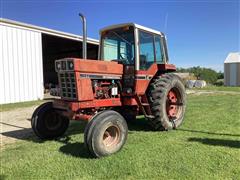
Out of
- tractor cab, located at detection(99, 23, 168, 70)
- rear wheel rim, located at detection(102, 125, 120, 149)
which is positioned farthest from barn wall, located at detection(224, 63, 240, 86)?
rear wheel rim, located at detection(102, 125, 120, 149)

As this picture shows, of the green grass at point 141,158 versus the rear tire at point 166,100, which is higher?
the rear tire at point 166,100

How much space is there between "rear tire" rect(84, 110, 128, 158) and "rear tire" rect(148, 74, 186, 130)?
1357 millimetres

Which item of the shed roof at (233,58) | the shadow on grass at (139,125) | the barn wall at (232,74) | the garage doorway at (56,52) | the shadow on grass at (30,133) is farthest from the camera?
the shed roof at (233,58)

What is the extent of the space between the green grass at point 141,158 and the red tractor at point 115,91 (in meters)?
0.35

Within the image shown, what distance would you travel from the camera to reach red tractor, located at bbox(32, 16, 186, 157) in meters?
4.77

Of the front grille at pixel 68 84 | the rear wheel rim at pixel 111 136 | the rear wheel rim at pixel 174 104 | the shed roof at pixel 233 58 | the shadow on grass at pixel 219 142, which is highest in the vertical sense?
the shed roof at pixel 233 58

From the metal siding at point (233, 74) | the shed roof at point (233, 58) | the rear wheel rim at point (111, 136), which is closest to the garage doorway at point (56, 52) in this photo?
the metal siding at point (233, 74)

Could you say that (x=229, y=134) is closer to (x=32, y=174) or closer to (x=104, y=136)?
(x=104, y=136)

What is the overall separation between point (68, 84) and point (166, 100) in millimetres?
2489

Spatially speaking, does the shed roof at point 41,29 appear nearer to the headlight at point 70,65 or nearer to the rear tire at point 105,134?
the headlight at point 70,65

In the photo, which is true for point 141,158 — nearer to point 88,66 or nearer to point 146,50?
point 88,66

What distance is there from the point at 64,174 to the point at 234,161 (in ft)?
8.26

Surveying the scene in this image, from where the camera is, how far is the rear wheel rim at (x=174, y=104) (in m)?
6.71

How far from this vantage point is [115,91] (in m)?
5.60
